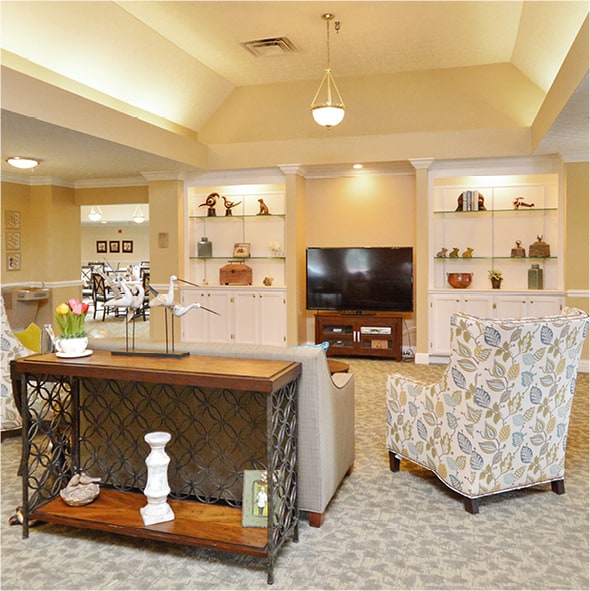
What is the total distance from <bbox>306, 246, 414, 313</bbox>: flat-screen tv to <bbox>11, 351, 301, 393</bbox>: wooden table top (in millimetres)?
4884

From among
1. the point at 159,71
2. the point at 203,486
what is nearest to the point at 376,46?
the point at 159,71

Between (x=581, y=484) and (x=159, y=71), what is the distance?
5.68m

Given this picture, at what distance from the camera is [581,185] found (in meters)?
6.42

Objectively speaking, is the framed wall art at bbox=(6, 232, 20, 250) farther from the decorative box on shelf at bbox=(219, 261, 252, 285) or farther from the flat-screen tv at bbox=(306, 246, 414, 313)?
the flat-screen tv at bbox=(306, 246, 414, 313)

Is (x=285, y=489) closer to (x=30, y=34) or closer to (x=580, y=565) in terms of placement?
(x=580, y=565)

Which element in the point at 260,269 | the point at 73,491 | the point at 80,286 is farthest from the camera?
the point at 80,286

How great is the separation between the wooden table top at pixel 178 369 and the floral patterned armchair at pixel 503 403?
897mm

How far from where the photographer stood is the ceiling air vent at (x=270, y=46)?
19.9 feet

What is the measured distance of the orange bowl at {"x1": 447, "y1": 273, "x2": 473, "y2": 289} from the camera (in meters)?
7.20

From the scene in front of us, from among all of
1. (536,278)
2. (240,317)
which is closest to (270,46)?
(240,317)

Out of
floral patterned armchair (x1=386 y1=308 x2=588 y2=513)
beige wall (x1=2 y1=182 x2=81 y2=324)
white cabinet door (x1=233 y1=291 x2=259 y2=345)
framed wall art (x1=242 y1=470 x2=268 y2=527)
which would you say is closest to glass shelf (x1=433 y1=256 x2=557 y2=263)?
white cabinet door (x1=233 y1=291 x2=259 y2=345)

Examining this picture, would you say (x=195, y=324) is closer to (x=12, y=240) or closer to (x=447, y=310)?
(x=12, y=240)

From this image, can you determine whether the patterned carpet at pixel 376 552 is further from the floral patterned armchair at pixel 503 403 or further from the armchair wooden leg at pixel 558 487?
the floral patterned armchair at pixel 503 403

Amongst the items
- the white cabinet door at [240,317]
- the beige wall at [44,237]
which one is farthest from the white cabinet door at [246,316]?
the beige wall at [44,237]
